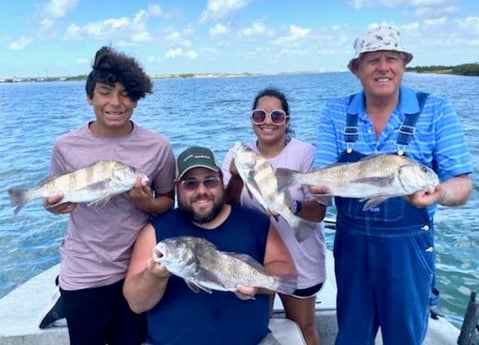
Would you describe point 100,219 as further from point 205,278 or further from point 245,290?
point 245,290

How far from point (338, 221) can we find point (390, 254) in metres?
0.43

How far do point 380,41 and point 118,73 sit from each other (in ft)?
5.41

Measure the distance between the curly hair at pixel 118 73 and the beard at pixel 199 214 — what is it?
780mm

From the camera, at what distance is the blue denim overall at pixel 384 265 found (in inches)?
120

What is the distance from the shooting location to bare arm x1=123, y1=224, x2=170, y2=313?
117 inches

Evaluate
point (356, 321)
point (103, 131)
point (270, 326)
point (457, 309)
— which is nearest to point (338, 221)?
point (356, 321)

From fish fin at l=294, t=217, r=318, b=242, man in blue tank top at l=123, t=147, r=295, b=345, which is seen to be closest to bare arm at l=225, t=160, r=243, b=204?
man in blue tank top at l=123, t=147, r=295, b=345

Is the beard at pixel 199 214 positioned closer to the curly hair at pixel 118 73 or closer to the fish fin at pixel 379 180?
the curly hair at pixel 118 73

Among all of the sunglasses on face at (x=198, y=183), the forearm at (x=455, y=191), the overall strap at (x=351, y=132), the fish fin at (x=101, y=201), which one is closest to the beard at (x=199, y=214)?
the sunglasses on face at (x=198, y=183)

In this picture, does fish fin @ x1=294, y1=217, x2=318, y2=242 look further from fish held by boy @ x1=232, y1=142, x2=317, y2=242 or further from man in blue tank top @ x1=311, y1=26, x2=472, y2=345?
man in blue tank top @ x1=311, y1=26, x2=472, y2=345

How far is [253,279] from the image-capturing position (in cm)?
296

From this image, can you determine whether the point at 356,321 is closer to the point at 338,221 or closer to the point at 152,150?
the point at 338,221

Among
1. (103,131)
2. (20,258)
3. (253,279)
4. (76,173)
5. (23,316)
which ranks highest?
(103,131)

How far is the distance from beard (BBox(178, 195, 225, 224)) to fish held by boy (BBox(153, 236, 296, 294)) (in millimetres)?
408
